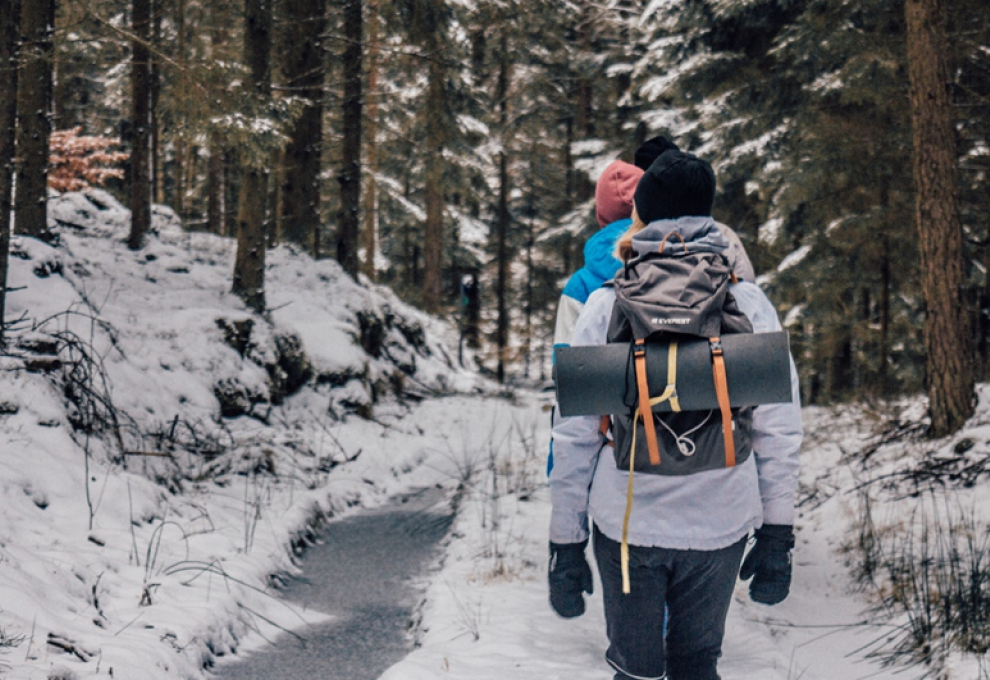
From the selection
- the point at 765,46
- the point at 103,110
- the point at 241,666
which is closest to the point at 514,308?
the point at 103,110

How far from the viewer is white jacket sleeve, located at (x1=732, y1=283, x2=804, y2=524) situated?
2.59 metres

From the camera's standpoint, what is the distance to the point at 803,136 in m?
11.7

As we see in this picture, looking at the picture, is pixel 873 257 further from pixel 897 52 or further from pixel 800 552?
pixel 800 552

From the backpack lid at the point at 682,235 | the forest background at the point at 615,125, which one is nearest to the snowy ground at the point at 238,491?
the forest background at the point at 615,125

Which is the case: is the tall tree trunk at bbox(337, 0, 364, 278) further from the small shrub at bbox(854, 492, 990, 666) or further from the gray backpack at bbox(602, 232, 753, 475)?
the gray backpack at bbox(602, 232, 753, 475)

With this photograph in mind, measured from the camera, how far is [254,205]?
36.1ft

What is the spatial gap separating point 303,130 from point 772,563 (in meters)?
13.2

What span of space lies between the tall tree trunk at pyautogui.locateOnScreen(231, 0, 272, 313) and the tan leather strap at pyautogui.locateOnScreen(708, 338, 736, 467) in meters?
9.32

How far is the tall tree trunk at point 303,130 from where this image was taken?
A: 1369 cm

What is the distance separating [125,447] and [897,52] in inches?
380

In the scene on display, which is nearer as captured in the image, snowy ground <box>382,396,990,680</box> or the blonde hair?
the blonde hair

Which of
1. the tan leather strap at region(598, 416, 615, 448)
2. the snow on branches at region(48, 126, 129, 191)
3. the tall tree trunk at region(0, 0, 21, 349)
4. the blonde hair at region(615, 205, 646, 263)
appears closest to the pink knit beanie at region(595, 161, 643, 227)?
the blonde hair at region(615, 205, 646, 263)

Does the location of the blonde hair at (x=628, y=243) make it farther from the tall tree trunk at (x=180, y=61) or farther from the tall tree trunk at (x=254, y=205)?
the tall tree trunk at (x=254, y=205)

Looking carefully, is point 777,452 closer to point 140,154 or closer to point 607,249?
point 607,249
